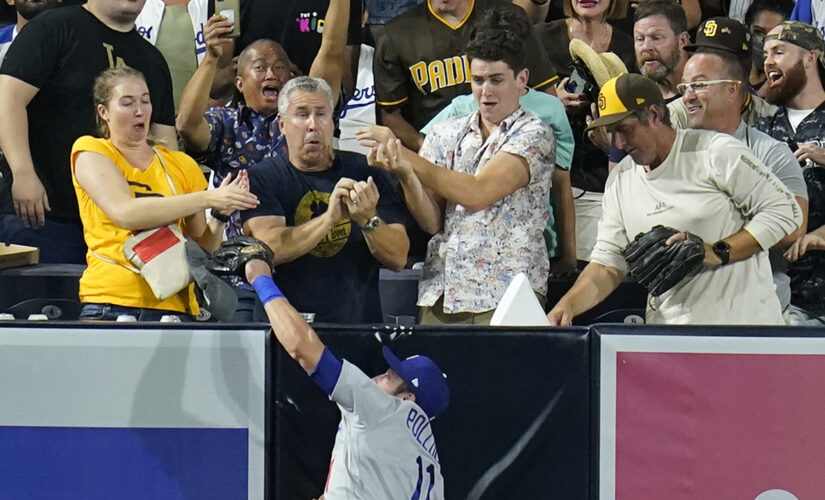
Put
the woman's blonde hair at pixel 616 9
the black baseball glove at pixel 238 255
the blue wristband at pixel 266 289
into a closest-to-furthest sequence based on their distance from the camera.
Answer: the blue wristband at pixel 266 289 → the black baseball glove at pixel 238 255 → the woman's blonde hair at pixel 616 9

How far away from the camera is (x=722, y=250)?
5.38m

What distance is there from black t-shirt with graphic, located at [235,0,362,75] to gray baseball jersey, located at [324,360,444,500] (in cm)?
318

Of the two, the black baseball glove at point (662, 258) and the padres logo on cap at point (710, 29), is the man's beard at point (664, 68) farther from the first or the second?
the black baseball glove at point (662, 258)

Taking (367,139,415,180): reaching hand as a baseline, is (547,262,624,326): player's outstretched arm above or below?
below

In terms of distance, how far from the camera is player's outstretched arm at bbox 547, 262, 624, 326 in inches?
218

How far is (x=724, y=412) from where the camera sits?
4773 mm

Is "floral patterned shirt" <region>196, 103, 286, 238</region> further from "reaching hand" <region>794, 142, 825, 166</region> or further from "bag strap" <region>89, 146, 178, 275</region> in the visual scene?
"reaching hand" <region>794, 142, 825, 166</region>

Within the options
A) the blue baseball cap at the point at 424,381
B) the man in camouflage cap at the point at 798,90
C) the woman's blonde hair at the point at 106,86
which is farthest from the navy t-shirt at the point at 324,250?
the man in camouflage cap at the point at 798,90

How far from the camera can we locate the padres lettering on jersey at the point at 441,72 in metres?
6.76

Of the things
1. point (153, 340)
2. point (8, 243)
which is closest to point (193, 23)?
point (8, 243)

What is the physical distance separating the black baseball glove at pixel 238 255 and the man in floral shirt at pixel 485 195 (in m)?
1.00

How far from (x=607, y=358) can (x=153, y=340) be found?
71.1 inches

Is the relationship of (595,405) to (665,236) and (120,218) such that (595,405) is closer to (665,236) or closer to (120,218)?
Result: (665,236)

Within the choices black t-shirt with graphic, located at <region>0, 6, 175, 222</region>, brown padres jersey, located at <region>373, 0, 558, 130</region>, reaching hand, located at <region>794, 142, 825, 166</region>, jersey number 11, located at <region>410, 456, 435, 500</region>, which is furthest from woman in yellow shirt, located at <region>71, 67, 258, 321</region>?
reaching hand, located at <region>794, 142, 825, 166</region>
